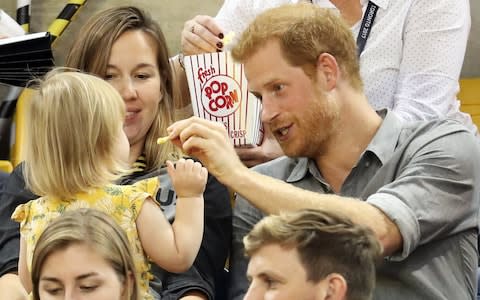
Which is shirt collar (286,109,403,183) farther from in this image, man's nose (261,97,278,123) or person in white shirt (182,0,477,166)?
person in white shirt (182,0,477,166)

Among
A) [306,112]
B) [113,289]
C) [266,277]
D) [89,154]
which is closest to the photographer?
[266,277]

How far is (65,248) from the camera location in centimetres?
210

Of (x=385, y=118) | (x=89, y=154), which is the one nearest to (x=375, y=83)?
(x=385, y=118)

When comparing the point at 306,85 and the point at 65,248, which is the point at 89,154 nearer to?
the point at 65,248

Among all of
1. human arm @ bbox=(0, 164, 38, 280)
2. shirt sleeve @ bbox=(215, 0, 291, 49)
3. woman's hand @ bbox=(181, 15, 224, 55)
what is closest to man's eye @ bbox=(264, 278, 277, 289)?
human arm @ bbox=(0, 164, 38, 280)

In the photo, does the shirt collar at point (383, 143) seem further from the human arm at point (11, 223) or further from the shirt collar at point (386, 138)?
the human arm at point (11, 223)

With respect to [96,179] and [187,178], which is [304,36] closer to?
[187,178]

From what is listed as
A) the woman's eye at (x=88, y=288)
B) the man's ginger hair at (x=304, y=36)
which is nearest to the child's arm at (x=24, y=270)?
the woman's eye at (x=88, y=288)

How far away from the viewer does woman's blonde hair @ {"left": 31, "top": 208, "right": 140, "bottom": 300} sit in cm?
209

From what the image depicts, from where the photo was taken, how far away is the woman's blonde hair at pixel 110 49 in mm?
2699

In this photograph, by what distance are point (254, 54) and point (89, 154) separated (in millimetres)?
492

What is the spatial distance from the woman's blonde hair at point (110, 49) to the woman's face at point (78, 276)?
0.61 meters

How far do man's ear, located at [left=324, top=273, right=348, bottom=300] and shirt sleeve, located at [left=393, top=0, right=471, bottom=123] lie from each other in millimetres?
1154

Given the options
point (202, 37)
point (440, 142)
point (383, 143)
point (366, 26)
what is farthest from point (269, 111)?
point (366, 26)
